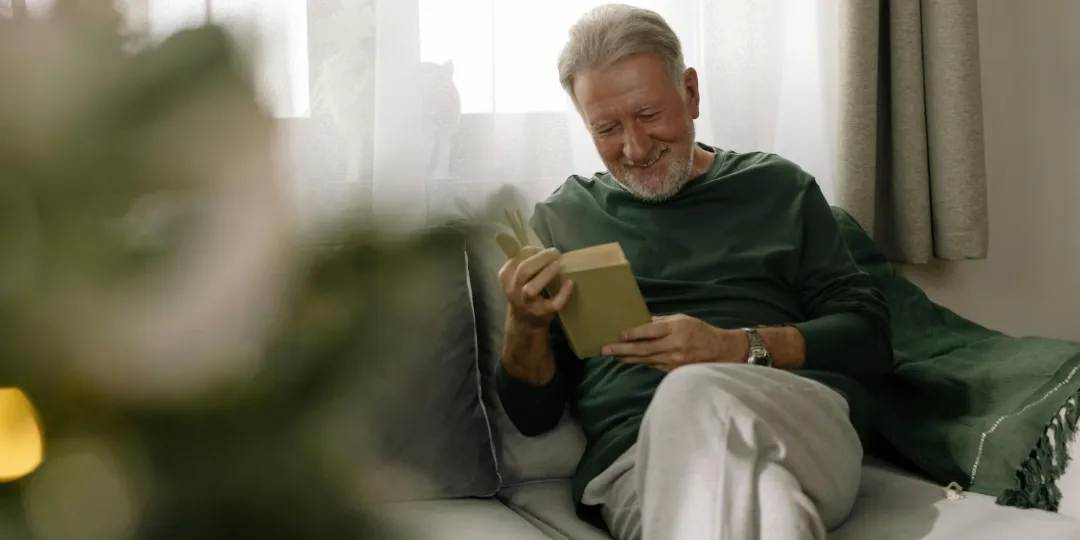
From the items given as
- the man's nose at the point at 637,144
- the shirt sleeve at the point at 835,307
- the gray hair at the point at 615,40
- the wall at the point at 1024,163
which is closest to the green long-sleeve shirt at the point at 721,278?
the shirt sleeve at the point at 835,307

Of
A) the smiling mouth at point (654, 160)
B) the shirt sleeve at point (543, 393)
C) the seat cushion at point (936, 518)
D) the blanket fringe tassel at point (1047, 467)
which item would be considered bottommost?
the seat cushion at point (936, 518)

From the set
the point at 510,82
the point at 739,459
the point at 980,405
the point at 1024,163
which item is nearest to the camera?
the point at 739,459

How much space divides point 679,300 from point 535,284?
1.12 ft

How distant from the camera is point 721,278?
1.70 m

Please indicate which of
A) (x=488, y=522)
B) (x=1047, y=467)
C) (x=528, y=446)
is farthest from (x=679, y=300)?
(x=1047, y=467)

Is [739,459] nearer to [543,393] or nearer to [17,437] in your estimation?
[543,393]

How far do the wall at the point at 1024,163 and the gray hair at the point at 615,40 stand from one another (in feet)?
3.84

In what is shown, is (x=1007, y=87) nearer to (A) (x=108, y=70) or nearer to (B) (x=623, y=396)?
(B) (x=623, y=396)

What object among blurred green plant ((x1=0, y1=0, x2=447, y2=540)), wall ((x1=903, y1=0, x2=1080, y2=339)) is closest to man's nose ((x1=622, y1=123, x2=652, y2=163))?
wall ((x1=903, y1=0, x2=1080, y2=339))

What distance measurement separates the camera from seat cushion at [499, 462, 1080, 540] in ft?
4.42

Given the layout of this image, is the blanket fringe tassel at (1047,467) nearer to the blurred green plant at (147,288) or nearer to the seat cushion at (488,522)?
the seat cushion at (488,522)

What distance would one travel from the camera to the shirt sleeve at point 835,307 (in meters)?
1.58

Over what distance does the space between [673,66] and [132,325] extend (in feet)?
5.17

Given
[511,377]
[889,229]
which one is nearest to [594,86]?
[511,377]
